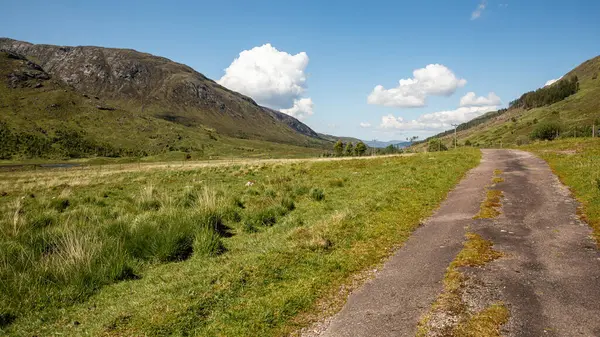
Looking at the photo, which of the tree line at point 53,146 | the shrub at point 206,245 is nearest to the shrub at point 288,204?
the shrub at point 206,245

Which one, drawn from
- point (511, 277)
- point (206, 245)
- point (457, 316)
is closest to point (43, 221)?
point (206, 245)

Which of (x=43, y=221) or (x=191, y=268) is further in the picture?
(x=43, y=221)

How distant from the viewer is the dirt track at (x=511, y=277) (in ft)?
18.5

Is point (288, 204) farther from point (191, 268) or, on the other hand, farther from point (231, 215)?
point (191, 268)

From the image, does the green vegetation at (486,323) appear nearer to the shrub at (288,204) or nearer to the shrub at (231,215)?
the shrub at (231,215)

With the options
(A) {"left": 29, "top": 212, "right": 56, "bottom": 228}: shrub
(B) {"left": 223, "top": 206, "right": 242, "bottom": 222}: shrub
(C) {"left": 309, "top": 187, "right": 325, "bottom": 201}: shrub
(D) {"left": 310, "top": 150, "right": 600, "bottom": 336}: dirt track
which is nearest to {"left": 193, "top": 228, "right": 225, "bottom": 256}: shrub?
(B) {"left": 223, "top": 206, "right": 242, "bottom": 222}: shrub

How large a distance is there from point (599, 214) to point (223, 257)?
1271 centimetres

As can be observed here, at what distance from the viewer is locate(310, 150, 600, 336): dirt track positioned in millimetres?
5637

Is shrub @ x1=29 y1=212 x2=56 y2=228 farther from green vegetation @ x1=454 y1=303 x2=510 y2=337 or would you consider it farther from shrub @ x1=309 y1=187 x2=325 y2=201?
green vegetation @ x1=454 y1=303 x2=510 y2=337

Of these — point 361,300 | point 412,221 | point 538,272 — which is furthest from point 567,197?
point 361,300

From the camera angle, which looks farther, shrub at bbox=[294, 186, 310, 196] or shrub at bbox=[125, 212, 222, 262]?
shrub at bbox=[294, 186, 310, 196]

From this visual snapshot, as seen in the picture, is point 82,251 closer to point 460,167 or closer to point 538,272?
point 538,272

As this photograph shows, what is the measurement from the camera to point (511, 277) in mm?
7152

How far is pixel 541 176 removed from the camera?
1962cm
